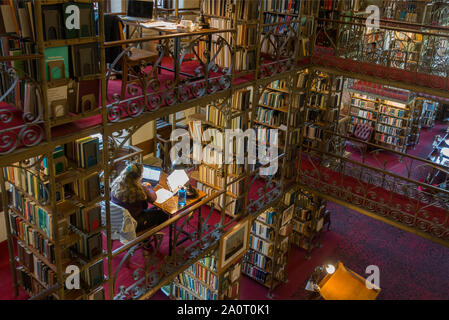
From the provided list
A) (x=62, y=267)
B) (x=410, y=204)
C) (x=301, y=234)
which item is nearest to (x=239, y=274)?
(x=301, y=234)

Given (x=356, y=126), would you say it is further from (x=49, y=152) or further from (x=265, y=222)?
(x=49, y=152)

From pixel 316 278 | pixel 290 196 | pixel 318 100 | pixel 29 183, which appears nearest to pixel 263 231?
pixel 290 196

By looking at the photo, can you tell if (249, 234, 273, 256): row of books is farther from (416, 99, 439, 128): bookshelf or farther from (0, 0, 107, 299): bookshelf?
(416, 99, 439, 128): bookshelf

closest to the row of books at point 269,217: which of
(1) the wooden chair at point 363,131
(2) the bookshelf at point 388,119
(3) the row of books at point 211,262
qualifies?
(3) the row of books at point 211,262

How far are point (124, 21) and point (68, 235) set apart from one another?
2.90 meters

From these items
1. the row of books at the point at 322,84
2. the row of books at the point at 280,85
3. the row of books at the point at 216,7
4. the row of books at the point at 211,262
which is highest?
the row of books at the point at 216,7

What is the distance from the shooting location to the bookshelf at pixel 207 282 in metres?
6.55

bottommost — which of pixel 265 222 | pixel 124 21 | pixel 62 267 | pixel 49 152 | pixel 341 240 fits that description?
pixel 341 240

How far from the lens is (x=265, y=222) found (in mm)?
7715

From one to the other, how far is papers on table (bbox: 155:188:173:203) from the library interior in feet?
0.08

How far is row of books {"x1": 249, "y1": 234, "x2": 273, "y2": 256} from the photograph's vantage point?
786cm

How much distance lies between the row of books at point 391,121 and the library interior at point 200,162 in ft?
4.15

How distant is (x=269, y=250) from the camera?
7.89m

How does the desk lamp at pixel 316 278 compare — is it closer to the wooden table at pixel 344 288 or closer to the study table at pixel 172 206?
the wooden table at pixel 344 288
